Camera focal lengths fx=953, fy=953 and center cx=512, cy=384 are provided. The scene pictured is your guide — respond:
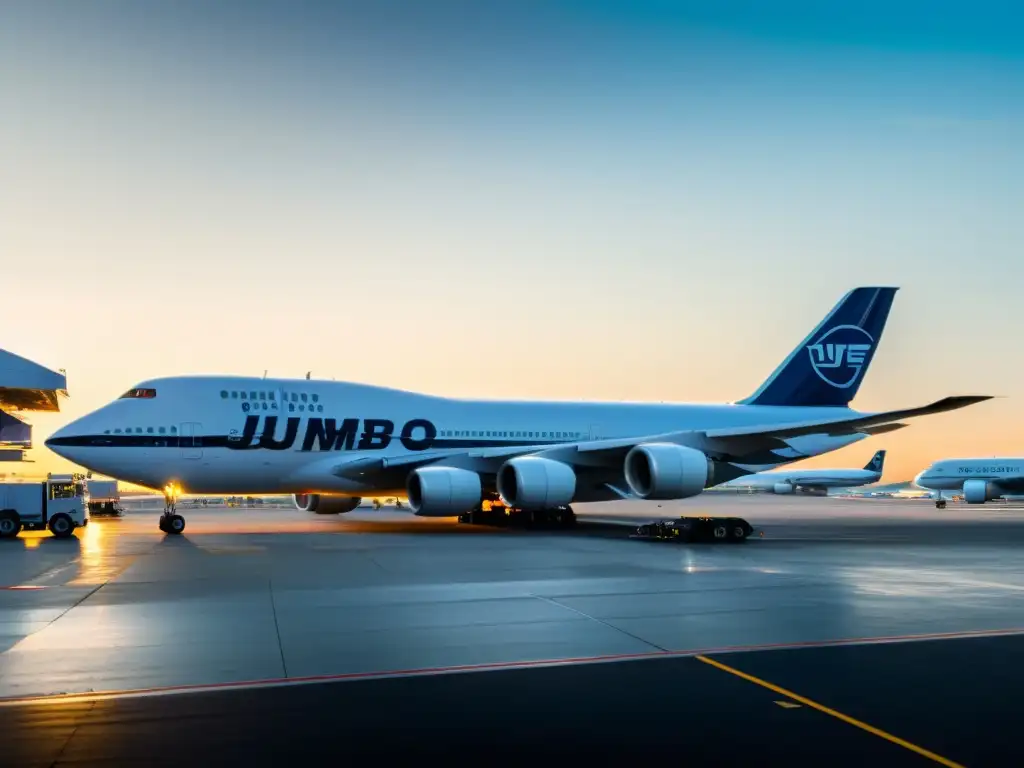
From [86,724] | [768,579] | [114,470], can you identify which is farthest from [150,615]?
[114,470]

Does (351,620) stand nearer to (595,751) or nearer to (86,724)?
(86,724)

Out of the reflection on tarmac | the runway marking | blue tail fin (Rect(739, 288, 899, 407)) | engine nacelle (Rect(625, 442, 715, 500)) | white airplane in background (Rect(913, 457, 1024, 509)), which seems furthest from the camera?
white airplane in background (Rect(913, 457, 1024, 509))

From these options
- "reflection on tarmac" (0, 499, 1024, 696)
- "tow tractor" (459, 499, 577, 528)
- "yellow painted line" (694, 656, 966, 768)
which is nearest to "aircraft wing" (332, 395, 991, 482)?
"tow tractor" (459, 499, 577, 528)

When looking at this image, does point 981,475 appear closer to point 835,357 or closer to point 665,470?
point 835,357

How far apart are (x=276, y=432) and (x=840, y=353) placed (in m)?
22.8

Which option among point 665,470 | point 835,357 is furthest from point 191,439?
point 835,357

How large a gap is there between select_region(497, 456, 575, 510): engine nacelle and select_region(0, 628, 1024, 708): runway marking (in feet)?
58.7

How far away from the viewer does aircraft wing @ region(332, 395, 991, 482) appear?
28406 millimetres

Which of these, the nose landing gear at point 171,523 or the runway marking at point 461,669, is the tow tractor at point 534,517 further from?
the runway marking at point 461,669

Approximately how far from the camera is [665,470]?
26938 mm

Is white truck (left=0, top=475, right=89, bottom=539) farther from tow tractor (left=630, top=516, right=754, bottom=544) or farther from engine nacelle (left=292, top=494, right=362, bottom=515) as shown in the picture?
tow tractor (left=630, top=516, right=754, bottom=544)

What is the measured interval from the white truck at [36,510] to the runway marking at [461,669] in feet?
66.0

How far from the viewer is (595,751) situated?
576cm

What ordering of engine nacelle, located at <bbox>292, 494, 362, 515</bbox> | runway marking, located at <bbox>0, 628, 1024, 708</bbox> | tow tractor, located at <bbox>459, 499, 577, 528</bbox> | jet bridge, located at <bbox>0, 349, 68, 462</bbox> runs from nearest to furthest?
runway marking, located at <bbox>0, 628, 1024, 708</bbox> → tow tractor, located at <bbox>459, 499, 577, 528</bbox> → jet bridge, located at <bbox>0, 349, 68, 462</bbox> → engine nacelle, located at <bbox>292, 494, 362, 515</bbox>
